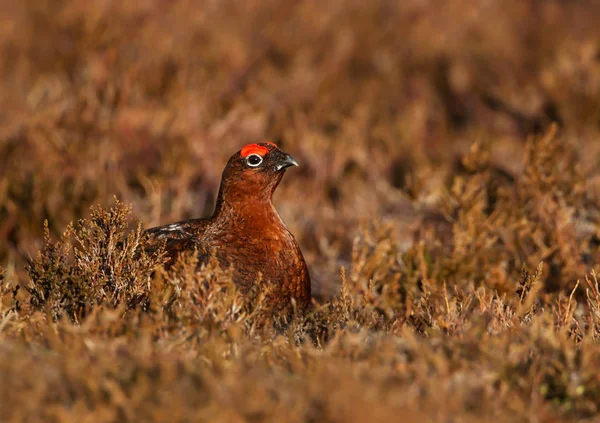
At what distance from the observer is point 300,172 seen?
7965 millimetres

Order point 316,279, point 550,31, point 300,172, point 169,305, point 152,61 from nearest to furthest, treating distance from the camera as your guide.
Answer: point 169,305, point 316,279, point 300,172, point 152,61, point 550,31

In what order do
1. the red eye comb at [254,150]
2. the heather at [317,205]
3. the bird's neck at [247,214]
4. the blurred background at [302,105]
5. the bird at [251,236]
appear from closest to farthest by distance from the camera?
the heather at [317,205]
the bird at [251,236]
the bird's neck at [247,214]
the red eye comb at [254,150]
the blurred background at [302,105]

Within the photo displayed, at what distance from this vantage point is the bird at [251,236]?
14.0 feet

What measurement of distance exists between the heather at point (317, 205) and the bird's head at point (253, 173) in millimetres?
→ 639

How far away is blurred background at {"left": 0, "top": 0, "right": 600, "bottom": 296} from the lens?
6.48 m

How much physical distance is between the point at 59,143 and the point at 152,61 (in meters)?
2.13

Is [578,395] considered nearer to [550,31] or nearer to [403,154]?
[403,154]

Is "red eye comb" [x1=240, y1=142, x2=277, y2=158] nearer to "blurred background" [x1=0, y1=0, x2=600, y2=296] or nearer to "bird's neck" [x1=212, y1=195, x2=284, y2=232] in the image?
"bird's neck" [x1=212, y1=195, x2=284, y2=232]

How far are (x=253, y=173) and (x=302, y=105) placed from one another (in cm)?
464

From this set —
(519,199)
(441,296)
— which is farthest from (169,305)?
(519,199)

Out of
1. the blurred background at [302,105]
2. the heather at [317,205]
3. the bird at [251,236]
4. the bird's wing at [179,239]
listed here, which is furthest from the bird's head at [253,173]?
the blurred background at [302,105]

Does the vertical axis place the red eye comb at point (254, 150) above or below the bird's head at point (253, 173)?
above

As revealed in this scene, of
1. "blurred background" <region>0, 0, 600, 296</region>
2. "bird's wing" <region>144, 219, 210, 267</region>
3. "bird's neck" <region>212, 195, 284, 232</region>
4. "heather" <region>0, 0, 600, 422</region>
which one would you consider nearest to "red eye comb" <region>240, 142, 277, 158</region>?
"bird's neck" <region>212, 195, 284, 232</region>

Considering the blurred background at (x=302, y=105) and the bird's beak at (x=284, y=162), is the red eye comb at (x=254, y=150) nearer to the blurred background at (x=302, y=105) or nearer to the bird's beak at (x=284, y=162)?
the bird's beak at (x=284, y=162)
